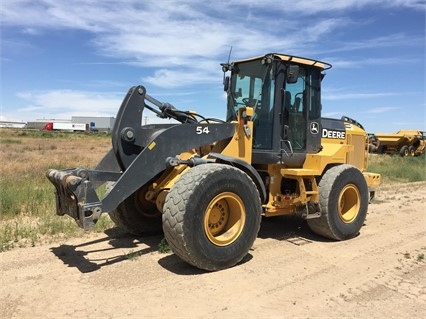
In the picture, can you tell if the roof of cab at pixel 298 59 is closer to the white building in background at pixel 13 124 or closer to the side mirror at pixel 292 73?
the side mirror at pixel 292 73

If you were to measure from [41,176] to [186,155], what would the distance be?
323 inches

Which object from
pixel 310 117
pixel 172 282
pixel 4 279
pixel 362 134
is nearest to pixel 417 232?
pixel 362 134

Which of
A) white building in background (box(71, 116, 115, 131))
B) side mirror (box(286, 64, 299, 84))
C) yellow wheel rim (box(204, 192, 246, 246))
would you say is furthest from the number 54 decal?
white building in background (box(71, 116, 115, 131))

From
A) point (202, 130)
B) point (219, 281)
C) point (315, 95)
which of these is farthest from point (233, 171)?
point (315, 95)

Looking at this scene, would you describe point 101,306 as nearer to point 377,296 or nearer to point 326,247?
point 377,296

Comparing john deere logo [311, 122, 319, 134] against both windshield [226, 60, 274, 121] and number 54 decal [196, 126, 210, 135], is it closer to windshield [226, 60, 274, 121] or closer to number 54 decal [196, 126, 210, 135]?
windshield [226, 60, 274, 121]

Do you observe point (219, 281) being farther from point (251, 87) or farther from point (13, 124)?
point (13, 124)

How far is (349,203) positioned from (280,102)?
2292 millimetres

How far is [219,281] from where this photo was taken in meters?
4.80

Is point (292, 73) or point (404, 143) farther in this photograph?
point (404, 143)

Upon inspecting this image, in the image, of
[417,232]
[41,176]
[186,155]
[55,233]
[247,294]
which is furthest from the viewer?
[41,176]

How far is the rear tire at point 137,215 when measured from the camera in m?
6.38

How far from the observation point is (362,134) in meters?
8.27

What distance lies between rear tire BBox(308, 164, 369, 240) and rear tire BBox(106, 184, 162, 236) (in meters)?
2.53
